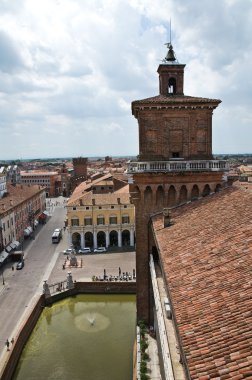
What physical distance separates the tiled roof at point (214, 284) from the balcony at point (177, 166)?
397 cm

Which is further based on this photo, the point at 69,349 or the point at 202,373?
the point at 69,349

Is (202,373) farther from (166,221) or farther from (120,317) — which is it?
(120,317)

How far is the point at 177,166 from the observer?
20719 mm

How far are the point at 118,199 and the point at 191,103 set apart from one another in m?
34.1

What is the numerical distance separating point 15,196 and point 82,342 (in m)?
45.0

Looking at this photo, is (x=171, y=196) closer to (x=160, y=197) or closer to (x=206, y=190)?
(x=160, y=197)

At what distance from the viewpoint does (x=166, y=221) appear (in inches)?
685

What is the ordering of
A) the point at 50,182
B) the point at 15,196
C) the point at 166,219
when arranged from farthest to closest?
the point at 50,182 < the point at 15,196 < the point at 166,219

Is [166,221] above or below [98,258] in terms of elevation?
above

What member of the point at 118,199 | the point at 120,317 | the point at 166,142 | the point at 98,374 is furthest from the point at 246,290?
the point at 118,199

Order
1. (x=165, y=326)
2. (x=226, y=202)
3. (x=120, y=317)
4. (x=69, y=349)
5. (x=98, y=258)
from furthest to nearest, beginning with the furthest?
(x=98, y=258)
(x=120, y=317)
(x=69, y=349)
(x=226, y=202)
(x=165, y=326)

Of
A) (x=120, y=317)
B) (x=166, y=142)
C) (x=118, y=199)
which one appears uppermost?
(x=166, y=142)

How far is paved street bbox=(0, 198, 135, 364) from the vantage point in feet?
104

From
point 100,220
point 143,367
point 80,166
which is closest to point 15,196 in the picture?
point 100,220
